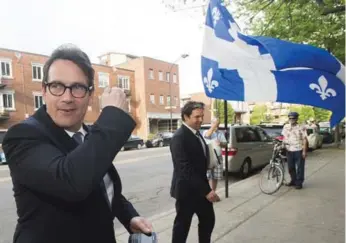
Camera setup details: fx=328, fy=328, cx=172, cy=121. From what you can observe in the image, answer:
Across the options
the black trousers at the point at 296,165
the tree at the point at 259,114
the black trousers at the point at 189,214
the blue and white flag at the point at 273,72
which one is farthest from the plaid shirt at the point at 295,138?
the tree at the point at 259,114

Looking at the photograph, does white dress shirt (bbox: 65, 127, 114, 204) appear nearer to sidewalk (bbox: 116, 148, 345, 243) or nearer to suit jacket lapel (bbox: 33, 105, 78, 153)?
suit jacket lapel (bbox: 33, 105, 78, 153)

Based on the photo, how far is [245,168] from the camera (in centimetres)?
1065

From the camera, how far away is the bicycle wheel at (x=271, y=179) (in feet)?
24.6

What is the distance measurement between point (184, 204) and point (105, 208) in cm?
204

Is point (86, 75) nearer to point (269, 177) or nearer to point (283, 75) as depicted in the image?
point (283, 75)

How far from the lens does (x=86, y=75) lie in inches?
55.6

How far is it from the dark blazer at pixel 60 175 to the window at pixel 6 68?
31.1 meters

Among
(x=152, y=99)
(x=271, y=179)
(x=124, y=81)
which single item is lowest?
(x=271, y=179)

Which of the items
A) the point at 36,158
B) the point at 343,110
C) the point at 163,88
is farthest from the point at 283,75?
the point at 163,88

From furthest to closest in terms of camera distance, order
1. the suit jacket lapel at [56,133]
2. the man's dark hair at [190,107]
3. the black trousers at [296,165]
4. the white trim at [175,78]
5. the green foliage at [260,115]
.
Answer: the green foliage at [260,115]
the white trim at [175,78]
the black trousers at [296,165]
the man's dark hair at [190,107]
the suit jacket lapel at [56,133]

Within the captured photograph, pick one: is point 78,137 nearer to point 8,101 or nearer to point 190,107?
point 190,107

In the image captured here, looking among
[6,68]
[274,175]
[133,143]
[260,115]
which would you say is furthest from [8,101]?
[260,115]

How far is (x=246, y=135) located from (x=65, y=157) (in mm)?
9948

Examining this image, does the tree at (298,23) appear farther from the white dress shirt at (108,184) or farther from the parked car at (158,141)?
the parked car at (158,141)
